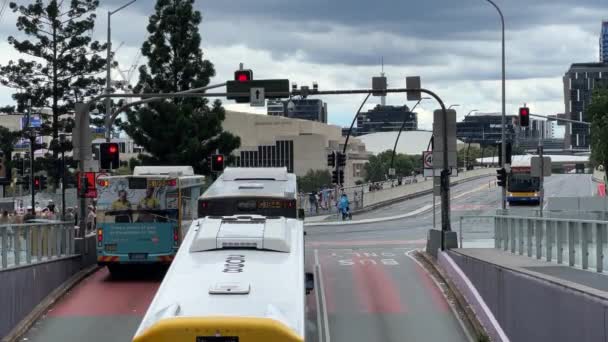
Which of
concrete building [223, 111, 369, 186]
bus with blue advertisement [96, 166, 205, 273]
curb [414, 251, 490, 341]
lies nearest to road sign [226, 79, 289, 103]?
bus with blue advertisement [96, 166, 205, 273]

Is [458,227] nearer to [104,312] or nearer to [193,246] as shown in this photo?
[104,312]

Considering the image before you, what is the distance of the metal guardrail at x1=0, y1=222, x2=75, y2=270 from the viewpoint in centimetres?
2133

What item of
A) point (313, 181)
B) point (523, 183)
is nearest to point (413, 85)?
point (523, 183)

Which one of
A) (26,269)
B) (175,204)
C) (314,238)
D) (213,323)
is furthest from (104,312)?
(314,238)

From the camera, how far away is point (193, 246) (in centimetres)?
1519

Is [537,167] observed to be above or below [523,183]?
above

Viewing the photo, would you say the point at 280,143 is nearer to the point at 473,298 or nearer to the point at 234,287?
the point at 473,298

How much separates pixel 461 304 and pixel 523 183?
174 ft

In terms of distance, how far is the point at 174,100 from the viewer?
218ft

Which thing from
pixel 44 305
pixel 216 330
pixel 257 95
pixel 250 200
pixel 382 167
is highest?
pixel 257 95

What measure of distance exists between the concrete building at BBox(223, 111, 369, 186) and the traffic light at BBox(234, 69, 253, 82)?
4081 inches

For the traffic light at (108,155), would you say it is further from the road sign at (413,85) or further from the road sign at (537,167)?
the road sign at (537,167)

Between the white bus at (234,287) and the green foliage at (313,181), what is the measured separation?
109377 mm

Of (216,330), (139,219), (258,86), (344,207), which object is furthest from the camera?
(344,207)
